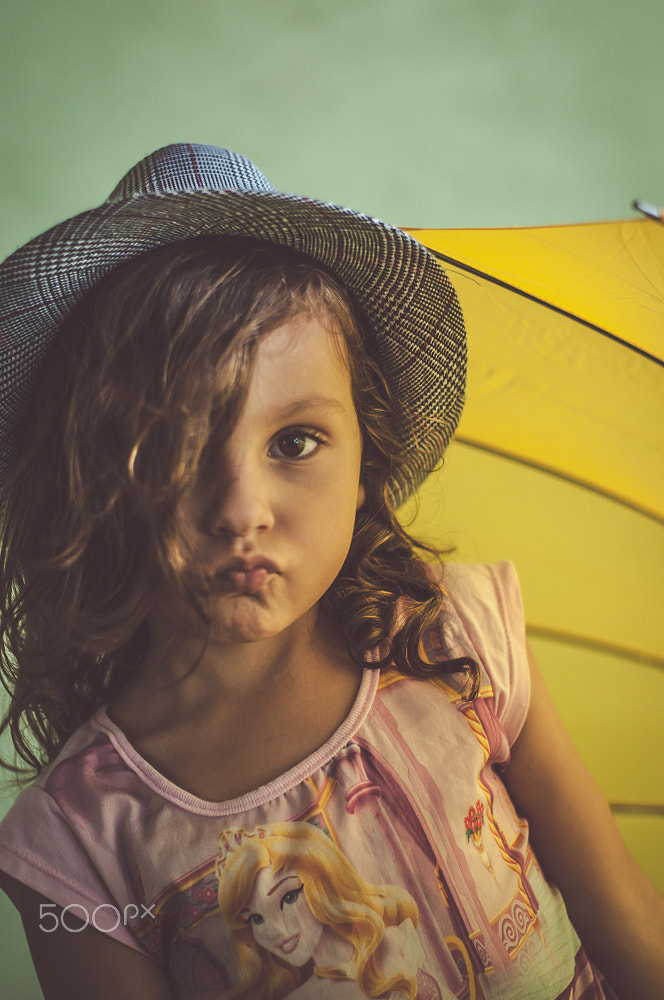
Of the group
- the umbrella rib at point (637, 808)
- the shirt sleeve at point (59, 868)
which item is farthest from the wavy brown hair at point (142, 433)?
the umbrella rib at point (637, 808)

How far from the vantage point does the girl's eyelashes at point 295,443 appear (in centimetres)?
55

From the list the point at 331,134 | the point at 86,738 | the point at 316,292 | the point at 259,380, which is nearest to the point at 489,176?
the point at 331,134

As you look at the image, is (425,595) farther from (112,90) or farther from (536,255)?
(112,90)

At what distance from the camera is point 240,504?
0.51 m

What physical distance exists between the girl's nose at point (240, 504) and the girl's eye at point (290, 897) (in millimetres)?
285

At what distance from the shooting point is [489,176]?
1.32 metres

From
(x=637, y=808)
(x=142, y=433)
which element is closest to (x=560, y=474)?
(x=637, y=808)

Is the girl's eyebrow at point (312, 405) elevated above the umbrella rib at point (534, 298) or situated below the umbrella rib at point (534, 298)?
below

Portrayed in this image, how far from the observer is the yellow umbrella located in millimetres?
772

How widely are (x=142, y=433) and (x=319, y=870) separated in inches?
14.2

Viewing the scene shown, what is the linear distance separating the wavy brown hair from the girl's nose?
25 millimetres

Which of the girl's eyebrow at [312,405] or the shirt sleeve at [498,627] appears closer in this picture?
the girl's eyebrow at [312,405]

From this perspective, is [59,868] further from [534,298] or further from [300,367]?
[534,298]

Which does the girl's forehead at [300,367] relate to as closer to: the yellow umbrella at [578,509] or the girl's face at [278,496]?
the girl's face at [278,496]
